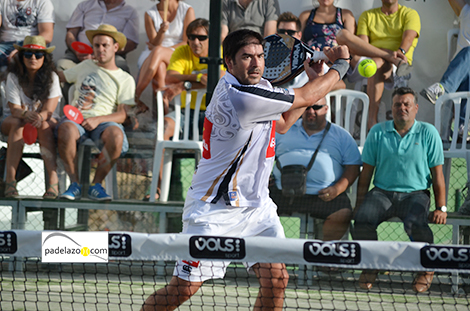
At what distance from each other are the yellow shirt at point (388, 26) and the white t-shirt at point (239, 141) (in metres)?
2.37

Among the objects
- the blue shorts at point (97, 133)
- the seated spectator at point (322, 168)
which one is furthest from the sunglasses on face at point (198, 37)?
the seated spectator at point (322, 168)

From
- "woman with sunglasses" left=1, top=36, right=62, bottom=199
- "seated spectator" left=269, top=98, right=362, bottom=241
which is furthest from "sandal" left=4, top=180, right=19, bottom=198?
"seated spectator" left=269, top=98, right=362, bottom=241

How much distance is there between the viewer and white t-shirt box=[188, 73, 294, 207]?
2.56 metres

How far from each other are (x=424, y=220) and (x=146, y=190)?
2.29 m

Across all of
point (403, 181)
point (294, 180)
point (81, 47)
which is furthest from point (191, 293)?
point (81, 47)

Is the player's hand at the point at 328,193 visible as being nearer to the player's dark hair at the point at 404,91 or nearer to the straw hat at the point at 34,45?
the player's dark hair at the point at 404,91

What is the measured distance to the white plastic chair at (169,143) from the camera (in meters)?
4.71

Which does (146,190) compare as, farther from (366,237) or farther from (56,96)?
(366,237)

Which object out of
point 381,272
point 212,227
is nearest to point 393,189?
point 381,272

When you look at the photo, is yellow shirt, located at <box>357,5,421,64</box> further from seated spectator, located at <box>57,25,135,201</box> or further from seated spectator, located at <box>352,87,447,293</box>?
seated spectator, located at <box>57,25,135,201</box>

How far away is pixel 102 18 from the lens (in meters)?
5.05

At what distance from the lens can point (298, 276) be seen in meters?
4.32

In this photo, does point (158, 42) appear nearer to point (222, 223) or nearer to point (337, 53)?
point (337, 53)

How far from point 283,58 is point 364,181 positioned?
1706 millimetres
